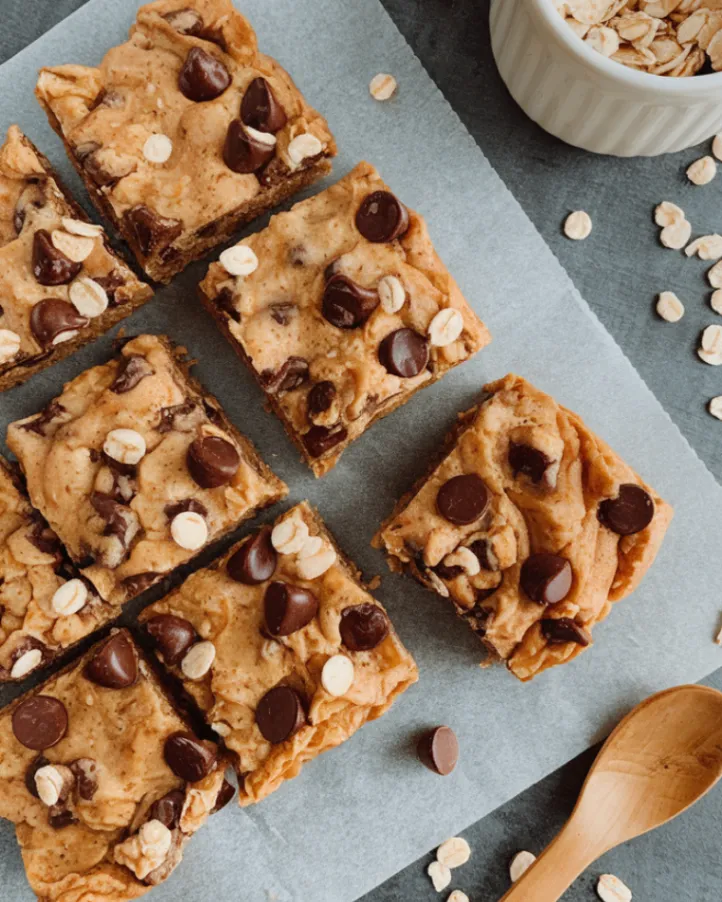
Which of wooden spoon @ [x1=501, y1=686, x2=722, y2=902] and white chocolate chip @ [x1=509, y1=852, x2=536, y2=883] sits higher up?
wooden spoon @ [x1=501, y1=686, x2=722, y2=902]

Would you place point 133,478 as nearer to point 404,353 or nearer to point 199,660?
point 199,660

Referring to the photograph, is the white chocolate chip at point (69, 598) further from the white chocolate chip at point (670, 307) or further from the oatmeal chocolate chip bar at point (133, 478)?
the white chocolate chip at point (670, 307)

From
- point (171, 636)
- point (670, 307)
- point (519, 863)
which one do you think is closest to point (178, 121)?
point (171, 636)

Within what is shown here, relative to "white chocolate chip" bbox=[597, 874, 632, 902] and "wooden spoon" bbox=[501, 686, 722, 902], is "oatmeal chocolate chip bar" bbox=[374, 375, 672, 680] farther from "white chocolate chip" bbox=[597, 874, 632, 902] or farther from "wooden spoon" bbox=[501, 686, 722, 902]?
"white chocolate chip" bbox=[597, 874, 632, 902]

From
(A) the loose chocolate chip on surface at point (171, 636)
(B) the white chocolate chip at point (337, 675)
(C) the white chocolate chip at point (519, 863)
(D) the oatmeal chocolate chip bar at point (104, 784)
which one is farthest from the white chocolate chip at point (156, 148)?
(C) the white chocolate chip at point (519, 863)

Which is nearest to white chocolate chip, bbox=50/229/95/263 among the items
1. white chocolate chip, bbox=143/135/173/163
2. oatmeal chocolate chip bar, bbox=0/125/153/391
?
oatmeal chocolate chip bar, bbox=0/125/153/391

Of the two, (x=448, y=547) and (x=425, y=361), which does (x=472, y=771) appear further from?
(x=425, y=361)
